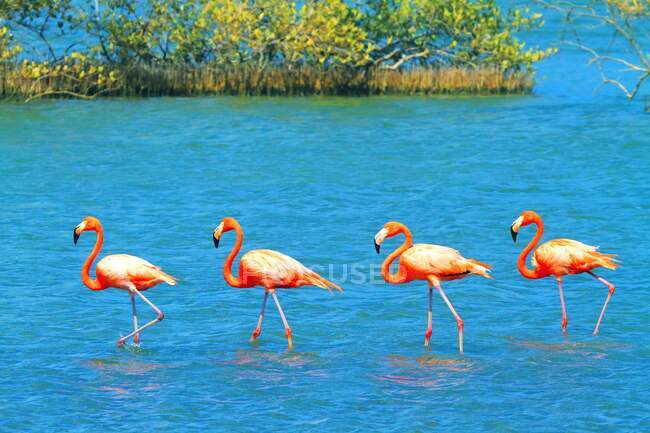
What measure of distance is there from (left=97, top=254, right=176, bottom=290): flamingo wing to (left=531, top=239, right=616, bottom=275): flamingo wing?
11.0 feet

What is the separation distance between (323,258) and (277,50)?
16529 mm

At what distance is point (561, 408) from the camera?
30.7 feet

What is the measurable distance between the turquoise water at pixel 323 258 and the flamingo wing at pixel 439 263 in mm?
696

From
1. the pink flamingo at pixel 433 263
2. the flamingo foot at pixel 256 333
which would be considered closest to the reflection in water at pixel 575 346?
the pink flamingo at pixel 433 263

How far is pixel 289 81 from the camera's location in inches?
1214

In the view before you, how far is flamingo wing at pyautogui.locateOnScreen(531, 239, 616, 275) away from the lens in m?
11.3

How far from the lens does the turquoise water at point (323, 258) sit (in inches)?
376

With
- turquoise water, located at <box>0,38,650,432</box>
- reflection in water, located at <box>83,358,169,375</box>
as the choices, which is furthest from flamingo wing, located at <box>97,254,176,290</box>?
reflection in water, located at <box>83,358,169,375</box>

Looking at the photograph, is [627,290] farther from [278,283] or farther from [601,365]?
[278,283]

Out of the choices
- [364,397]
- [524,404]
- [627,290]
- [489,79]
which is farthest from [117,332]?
A: [489,79]

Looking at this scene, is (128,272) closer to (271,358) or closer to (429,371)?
(271,358)

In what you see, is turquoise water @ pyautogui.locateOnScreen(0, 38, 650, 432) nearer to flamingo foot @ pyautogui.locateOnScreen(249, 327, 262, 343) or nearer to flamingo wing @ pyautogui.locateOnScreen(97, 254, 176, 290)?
flamingo foot @ pyautogui.locateOnScreen(249, 327, 262, 343)

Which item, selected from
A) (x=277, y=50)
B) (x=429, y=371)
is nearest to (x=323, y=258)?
(x=429, y=371)

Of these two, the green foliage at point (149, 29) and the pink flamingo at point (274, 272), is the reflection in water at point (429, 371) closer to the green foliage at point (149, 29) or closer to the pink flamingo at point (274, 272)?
the pink flamingo at point (274, 272)
